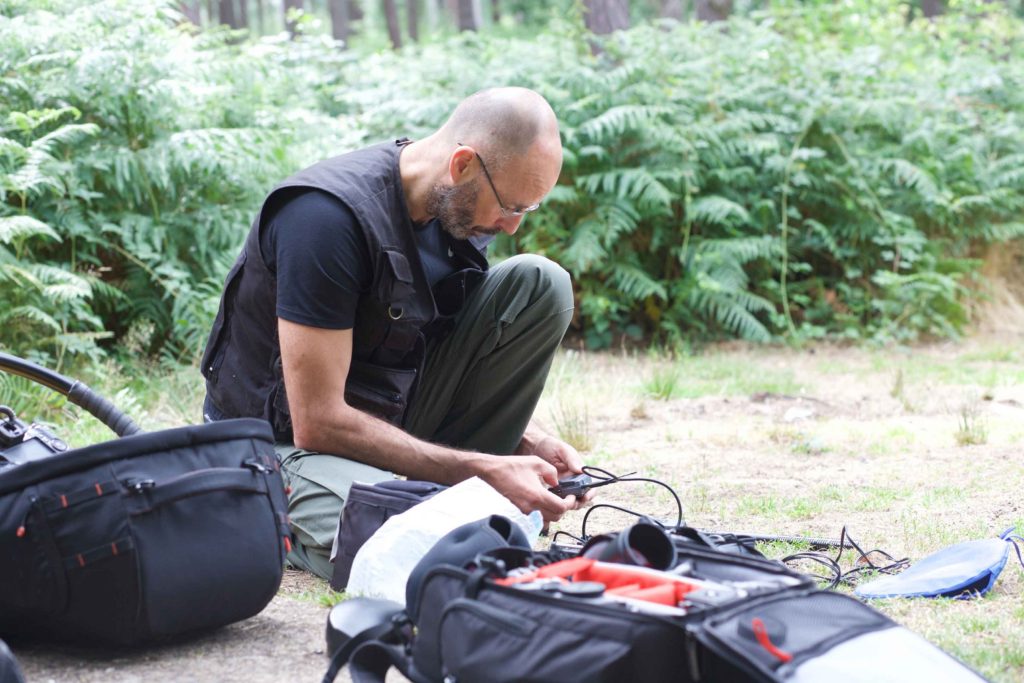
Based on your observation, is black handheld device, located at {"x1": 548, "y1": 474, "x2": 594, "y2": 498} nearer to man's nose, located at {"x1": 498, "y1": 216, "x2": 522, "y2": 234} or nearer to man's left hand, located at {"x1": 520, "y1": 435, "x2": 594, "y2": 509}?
man's left hand, located at {"x1": 520, "y1": 435, "x2": 594, "y2": 509}

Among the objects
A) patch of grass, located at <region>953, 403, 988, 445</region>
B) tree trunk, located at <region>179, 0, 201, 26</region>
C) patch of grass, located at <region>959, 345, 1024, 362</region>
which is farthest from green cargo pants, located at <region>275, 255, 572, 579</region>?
tree trunk, located at <region>179, 0, 201, 26</region>

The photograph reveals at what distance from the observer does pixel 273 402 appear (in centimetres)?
313

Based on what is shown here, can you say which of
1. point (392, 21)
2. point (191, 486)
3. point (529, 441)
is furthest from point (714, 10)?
point (392, 21)

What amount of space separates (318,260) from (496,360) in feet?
3.06

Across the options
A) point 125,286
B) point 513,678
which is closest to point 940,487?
point 513,678

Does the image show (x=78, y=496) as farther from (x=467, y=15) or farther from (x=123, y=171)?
(x=467, y=15)

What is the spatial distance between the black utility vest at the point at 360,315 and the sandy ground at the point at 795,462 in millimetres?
562

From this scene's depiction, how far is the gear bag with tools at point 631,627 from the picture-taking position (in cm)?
168

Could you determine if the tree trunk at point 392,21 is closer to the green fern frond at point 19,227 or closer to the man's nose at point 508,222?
the green fern frond at point 19,227

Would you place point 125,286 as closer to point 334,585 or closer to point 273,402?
point 273,402

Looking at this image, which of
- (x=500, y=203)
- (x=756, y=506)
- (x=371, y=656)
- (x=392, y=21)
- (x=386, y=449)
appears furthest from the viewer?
(x=392, y=21)

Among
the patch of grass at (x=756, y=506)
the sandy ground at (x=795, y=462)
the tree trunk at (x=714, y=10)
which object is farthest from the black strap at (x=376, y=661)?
the tree trunk at (x=714, y=10)

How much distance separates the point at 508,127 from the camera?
3090 millimetres

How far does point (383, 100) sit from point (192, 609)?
700cm
